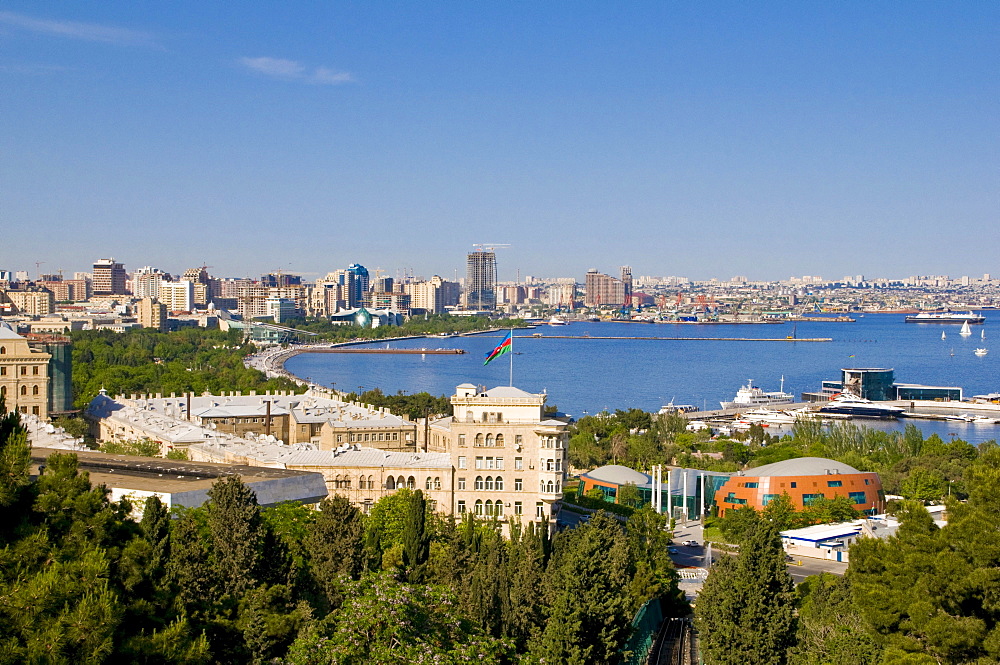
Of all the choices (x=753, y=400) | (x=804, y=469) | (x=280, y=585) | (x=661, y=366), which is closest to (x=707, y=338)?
(x=661, y=366)

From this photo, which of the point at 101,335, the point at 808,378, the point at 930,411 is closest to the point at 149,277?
the point at 101,335

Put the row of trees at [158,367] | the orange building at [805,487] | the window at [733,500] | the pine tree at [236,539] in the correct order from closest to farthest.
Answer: the pine tree at [236,539] < the orange building at [805,487] < the window at [733,500] < the row of trees at [158,367]

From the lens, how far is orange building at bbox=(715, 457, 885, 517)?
95.6ft

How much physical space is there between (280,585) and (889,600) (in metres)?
6.36

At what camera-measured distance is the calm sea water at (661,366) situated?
222ft

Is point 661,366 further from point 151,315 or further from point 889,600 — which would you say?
point 889,600

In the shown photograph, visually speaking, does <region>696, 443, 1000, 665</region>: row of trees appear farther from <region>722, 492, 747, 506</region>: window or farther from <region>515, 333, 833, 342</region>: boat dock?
<region>515, 333, 833, 342</region>: boat dock

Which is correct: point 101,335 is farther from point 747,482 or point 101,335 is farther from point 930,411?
point 747,482

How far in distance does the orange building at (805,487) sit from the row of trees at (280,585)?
10208 millimetres

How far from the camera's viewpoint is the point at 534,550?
16844 mm

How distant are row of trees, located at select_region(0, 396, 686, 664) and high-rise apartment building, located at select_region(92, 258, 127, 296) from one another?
6072 inches

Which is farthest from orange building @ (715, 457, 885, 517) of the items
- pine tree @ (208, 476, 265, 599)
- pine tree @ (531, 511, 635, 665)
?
pine tree @ (208, 476, 265, 599)

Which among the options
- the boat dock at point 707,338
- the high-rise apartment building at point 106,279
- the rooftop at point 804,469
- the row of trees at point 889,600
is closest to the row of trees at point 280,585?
the row of trees at point 889,600

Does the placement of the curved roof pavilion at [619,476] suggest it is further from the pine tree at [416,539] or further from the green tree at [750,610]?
the green tree at [750,610]
